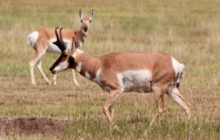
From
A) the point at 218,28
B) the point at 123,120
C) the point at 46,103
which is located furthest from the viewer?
the point at 218,28

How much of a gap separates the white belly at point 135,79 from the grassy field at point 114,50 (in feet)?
1.35

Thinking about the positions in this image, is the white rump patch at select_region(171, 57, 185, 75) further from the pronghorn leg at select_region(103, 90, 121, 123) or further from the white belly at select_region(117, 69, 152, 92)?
the pronghorn leg at select_region(103, 90, 121, 123)

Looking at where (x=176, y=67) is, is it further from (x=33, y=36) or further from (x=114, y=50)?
(x=114, y=50)

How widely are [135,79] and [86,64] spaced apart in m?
0.73

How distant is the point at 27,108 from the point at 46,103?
75cm

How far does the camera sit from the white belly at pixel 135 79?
32.3 feet

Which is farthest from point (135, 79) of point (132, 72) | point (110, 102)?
point (110, 102)

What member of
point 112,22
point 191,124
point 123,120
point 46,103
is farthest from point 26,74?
point 112,22

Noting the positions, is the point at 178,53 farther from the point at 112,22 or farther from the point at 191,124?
the point at 191,124

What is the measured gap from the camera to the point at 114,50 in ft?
60.6

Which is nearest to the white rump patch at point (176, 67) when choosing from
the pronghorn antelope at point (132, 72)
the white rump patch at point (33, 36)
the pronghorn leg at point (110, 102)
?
the pronghorn antelope at point (132, 72)

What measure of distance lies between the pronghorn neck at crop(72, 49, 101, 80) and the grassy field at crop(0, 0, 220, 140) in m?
0.59

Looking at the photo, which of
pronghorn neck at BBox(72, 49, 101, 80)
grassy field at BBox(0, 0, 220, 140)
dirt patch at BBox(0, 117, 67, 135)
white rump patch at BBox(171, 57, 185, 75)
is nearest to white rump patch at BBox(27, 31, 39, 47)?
grassy field at BBox(0, 0, 220, 140)

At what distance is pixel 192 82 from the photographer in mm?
14008
